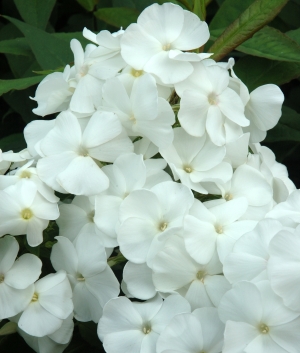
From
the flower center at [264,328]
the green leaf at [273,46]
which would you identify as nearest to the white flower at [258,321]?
the flower center at [264,328]

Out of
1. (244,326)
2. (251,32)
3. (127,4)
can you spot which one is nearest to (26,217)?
(244,326)

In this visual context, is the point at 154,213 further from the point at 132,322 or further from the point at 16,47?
the point at 16,47

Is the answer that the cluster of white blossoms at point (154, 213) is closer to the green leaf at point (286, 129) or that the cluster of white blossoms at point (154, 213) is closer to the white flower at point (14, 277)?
the white flower at point (14, 277)

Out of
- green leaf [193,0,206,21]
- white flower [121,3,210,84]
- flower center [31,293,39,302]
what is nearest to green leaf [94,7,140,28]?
green leaf [193,0,206,21]

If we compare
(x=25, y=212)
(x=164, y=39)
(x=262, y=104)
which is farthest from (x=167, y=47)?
(x=25, y=212)

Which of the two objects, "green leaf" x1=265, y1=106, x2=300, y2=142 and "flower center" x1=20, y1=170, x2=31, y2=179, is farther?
"green leaf" x1=265, y1=106, x2=300, y2=142

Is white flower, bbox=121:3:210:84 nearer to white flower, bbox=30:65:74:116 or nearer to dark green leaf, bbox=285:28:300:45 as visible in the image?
white flower, bbox=30:65:74:116

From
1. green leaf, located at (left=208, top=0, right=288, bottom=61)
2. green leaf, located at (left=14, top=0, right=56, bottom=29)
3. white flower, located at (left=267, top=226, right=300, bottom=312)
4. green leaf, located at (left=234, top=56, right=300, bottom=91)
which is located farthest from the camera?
green leaf, located at (left=14, top=0, right=56, bottom=29)
